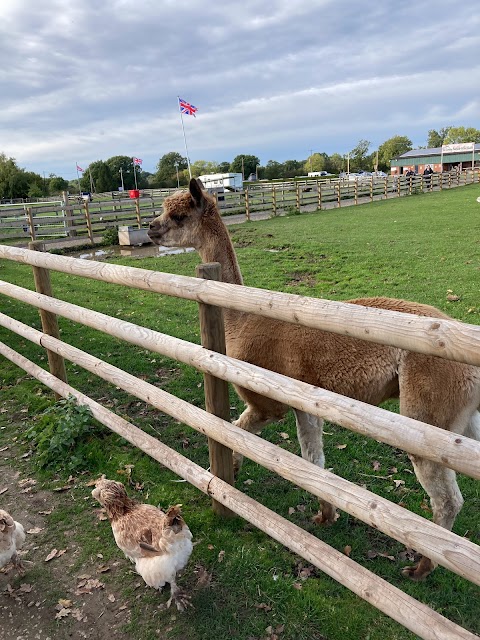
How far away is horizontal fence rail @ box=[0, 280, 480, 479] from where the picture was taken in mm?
1655

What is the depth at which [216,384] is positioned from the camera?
2949mm

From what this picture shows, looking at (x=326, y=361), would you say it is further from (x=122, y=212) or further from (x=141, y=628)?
(x=122, y=212)

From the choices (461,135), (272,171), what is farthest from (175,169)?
(461,135)

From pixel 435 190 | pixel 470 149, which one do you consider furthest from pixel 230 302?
pixel 470 149

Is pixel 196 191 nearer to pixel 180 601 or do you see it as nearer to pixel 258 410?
pixel 258 410

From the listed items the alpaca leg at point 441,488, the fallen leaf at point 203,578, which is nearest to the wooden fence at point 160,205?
the fallen leaf at point 203,578

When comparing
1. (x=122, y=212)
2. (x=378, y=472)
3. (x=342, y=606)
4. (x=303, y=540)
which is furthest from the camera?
(x=122, y=212)

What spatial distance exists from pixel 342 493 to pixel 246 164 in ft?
332

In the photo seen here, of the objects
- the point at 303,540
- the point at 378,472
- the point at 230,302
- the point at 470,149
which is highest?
the point at 470,149

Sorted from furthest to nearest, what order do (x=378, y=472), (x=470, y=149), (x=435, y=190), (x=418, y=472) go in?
(x=470, y=149), (x=435, y=190), (x=378, y=472), (x=418, y=472)

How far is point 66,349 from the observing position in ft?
14.1

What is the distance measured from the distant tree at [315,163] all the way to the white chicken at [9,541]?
369 feet

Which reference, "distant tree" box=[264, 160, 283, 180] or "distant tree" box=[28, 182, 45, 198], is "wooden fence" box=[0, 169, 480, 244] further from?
"distant tree" box=[264, 160, 283, 180]

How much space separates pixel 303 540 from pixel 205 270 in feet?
5.07
